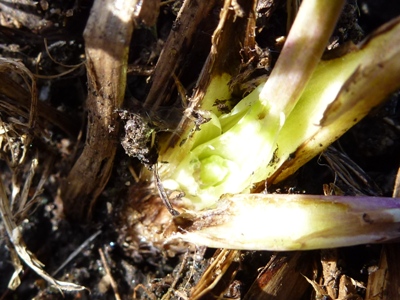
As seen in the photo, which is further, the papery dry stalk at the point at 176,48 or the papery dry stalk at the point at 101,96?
the papery dry stalk at the point at 176,48

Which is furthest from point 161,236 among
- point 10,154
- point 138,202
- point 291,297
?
point 10,154

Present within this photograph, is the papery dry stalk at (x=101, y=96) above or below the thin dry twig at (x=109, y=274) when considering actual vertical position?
above

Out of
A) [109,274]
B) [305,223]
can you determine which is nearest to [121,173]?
[109,274]

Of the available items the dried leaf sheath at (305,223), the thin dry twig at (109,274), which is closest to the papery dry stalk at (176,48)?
the dried leaf sheath at (305,223)

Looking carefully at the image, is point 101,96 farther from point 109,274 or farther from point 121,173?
point 109,274

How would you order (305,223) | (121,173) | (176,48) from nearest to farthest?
(305,223)
(176,48)
(121,173)

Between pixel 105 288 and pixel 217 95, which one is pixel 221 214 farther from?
pixel 105 288

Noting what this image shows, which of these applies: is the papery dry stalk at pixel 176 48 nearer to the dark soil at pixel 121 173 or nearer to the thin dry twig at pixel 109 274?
the dark soil at pixel 121 173
